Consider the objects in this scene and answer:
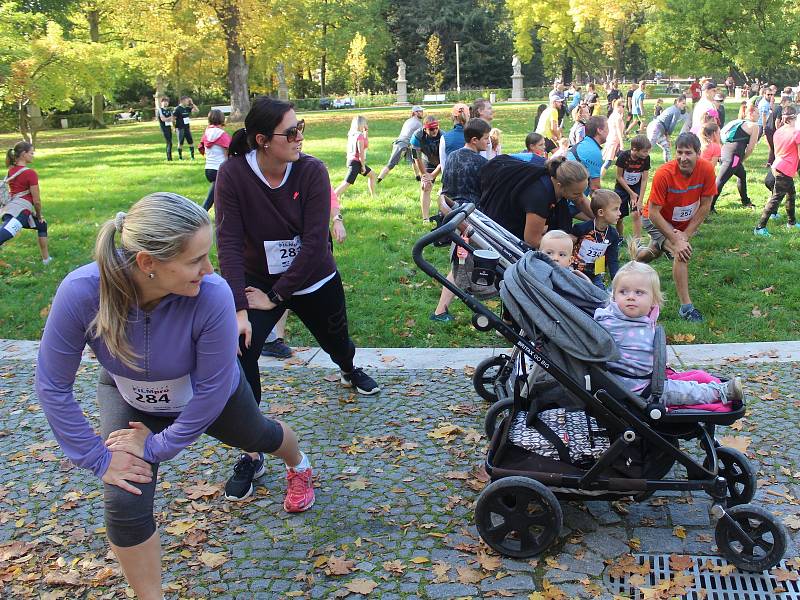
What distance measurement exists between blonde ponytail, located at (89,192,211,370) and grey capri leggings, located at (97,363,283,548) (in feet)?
1.37

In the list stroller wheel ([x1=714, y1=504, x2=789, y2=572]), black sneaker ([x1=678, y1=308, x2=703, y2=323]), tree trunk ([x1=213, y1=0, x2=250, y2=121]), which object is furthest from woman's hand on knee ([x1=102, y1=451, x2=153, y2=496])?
tree trunk ([x1=213, y1=0, x2=250, y2=121])

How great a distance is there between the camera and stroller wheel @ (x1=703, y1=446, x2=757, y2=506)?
12.6 ft

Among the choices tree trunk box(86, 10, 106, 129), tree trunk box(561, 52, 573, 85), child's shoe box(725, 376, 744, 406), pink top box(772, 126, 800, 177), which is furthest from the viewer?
tree trunk box(561, 52, 573, 85)

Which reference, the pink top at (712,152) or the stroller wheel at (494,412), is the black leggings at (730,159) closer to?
the pink top at (712,152)

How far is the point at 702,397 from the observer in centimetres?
361

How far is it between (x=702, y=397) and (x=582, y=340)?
625mm

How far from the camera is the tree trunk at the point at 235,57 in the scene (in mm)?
33750

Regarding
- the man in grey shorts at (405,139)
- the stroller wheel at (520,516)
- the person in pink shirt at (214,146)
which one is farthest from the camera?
the man in grey shorts at (405,139)

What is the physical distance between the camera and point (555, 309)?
368 centimetres

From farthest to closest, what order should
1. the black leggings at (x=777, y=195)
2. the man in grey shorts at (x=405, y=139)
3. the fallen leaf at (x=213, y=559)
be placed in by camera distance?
the man in grey shorts at (x=405, y=139)
the black leggings at (x=777, y=195)
the fallen leaf at (x=213, y=559)

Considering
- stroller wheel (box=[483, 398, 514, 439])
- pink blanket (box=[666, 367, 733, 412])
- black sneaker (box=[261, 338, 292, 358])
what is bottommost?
black sneaker (box=[261, 338, 292, 358])

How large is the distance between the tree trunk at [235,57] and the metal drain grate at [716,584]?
33.7 meters

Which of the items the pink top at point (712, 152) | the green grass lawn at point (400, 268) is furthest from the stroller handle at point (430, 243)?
the pink top at point (712, 152)

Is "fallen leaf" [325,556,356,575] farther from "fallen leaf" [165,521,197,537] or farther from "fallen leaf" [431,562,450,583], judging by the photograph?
"fallen leaf" [165,521,197,537]
